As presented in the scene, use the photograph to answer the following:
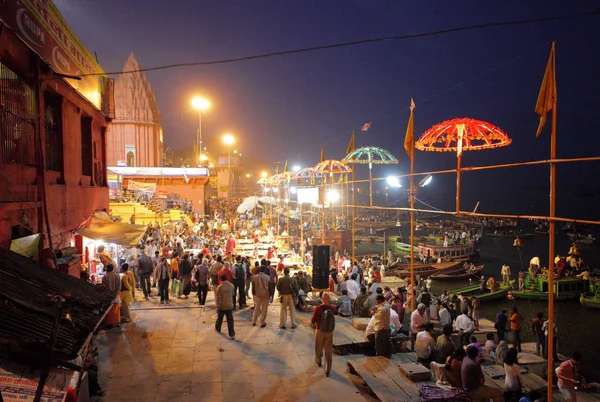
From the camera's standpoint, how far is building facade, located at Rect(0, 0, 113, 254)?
7.07m

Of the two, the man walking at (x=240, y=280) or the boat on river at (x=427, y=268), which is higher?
the man walking at (x=240, y=280)

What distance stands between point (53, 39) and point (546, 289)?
2965 cm

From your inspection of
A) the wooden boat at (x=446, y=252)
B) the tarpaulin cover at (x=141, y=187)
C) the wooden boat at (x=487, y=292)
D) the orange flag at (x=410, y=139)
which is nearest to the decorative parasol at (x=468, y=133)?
the orange flag at (x=410, y=139)

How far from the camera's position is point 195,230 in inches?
1034

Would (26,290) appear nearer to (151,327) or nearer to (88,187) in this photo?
(151,327)

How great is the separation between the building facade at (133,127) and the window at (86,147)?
28.7 m

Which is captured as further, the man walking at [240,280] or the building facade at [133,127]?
the building facade at [133,127]

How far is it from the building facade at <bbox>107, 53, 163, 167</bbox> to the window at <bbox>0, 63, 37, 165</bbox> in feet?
109

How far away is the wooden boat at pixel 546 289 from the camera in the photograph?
25.6 meters

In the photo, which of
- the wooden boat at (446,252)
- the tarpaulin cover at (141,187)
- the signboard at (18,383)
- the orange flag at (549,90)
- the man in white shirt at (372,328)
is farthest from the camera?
the wooden boat at (446,252)

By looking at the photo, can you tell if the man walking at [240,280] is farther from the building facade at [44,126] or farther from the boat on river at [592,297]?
the boat on river at [592,297]

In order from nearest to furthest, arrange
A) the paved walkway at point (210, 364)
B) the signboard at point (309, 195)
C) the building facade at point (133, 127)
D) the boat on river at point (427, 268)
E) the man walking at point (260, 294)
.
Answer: the paved walkway at point (210, 364) < the man walking at point (260, 294) < the signboard at point (309, 195) < the boat on river at point (427, 268) < the building facade at point (133, 127)

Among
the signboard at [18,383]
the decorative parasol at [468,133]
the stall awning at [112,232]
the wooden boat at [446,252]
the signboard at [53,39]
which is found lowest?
the wooden boat at [446,252]

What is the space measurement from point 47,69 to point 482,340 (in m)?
→ 14.8
